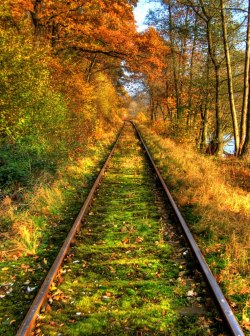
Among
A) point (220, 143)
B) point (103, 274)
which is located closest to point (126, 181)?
point (103, 274)

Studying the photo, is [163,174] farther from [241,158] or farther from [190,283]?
[190,283]

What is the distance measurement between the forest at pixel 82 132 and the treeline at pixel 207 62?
76mm

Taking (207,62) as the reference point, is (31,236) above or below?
→ below

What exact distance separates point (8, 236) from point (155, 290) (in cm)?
303

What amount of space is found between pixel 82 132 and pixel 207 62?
8302 millimetres

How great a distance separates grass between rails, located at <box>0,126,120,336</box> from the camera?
12.6ft

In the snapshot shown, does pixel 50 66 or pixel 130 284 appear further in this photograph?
pixel 50 66

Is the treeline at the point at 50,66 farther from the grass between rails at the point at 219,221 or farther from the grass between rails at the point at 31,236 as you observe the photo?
the grass between rails at the point at 219,221

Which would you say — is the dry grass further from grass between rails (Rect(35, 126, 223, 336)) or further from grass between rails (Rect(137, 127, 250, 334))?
grass between rails (Rect(137, 127, 250, 334))

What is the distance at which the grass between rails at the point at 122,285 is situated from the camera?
336 cm

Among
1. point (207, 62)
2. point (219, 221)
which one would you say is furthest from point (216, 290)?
point (207, 62)

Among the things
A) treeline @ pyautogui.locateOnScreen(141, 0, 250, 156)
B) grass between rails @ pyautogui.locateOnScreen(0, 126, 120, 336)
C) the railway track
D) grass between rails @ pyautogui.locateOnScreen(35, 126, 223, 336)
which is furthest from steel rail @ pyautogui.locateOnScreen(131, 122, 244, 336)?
treeline @ pyautogui.locateOnScreen(141, 0, 250, 156)

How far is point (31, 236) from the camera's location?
5.55m

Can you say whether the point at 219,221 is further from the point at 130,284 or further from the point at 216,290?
the point at 130,284
